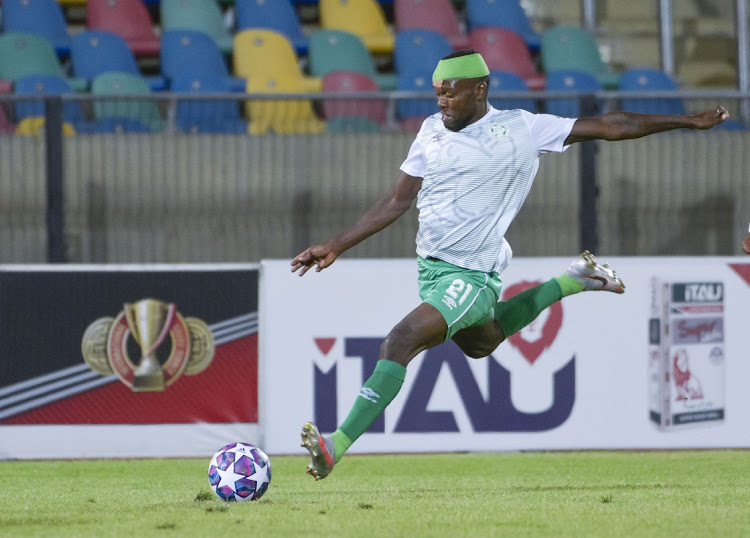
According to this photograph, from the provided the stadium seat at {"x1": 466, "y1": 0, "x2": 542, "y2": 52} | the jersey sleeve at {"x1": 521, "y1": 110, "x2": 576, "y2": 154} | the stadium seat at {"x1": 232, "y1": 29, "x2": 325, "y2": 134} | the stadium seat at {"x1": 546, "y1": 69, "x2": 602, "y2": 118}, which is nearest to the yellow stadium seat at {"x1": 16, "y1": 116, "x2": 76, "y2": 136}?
the stadium seat at {"x1": 232, "y1": 29, "x2": 325, "y2": 134}

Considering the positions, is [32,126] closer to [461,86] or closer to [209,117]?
[209,117]

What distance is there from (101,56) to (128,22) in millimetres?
956

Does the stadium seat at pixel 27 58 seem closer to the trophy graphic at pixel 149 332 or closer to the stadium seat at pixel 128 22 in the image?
the stadium seat at pixel 128 22

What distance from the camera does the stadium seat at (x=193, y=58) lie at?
13.5 meters

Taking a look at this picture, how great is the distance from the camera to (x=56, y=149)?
9.70 metres

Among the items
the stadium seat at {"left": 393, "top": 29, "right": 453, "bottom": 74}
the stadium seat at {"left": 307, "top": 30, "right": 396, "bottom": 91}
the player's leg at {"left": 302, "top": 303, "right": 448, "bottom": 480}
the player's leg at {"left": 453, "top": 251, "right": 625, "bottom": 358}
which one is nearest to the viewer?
the player's leg at {"left": 302, "top": 303, "right": 448, "bottom": 480}

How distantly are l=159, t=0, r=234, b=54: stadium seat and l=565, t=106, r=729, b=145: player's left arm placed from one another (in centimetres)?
853

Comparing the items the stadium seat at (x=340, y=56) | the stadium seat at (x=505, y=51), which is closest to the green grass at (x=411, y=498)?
the stadium seat at (x=340, y=56)

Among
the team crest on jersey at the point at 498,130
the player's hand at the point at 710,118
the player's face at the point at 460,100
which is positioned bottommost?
the team crest on jersey at the point at 498,130

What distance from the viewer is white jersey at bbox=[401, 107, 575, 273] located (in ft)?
20.9

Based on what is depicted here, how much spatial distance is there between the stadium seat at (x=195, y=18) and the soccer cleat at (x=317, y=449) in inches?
365

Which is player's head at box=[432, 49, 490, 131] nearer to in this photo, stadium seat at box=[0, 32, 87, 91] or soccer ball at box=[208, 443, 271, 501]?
soccer ball at box=[208, 443, 271, 501]

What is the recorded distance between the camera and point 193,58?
13617 millimetres

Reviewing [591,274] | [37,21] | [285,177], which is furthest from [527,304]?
[37,21]
